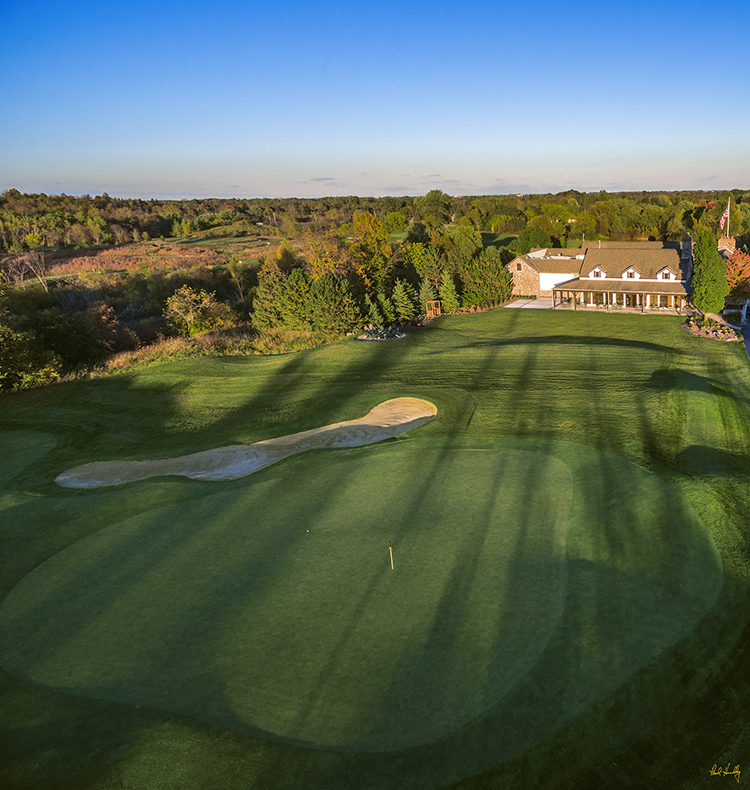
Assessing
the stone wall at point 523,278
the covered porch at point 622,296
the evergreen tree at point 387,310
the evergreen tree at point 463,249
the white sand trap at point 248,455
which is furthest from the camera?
A: the stone wall at point 523,278

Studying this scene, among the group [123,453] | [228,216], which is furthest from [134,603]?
[228,216]

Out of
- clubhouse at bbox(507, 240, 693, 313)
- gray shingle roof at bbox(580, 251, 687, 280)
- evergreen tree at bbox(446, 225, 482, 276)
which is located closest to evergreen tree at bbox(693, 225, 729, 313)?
clubhouse at bbox(507, 240, 693, 313)

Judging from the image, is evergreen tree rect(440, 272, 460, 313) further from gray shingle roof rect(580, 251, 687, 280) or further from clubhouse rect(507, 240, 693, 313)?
gray shingle roof rect(580, 251, 687, 280)

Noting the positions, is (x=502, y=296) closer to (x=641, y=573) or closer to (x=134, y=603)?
(x=641, y=573)

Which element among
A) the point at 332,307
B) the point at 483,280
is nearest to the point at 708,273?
the point at 483,280

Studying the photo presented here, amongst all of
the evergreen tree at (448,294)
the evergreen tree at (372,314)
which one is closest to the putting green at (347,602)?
the evergreen tree at (372,314)
